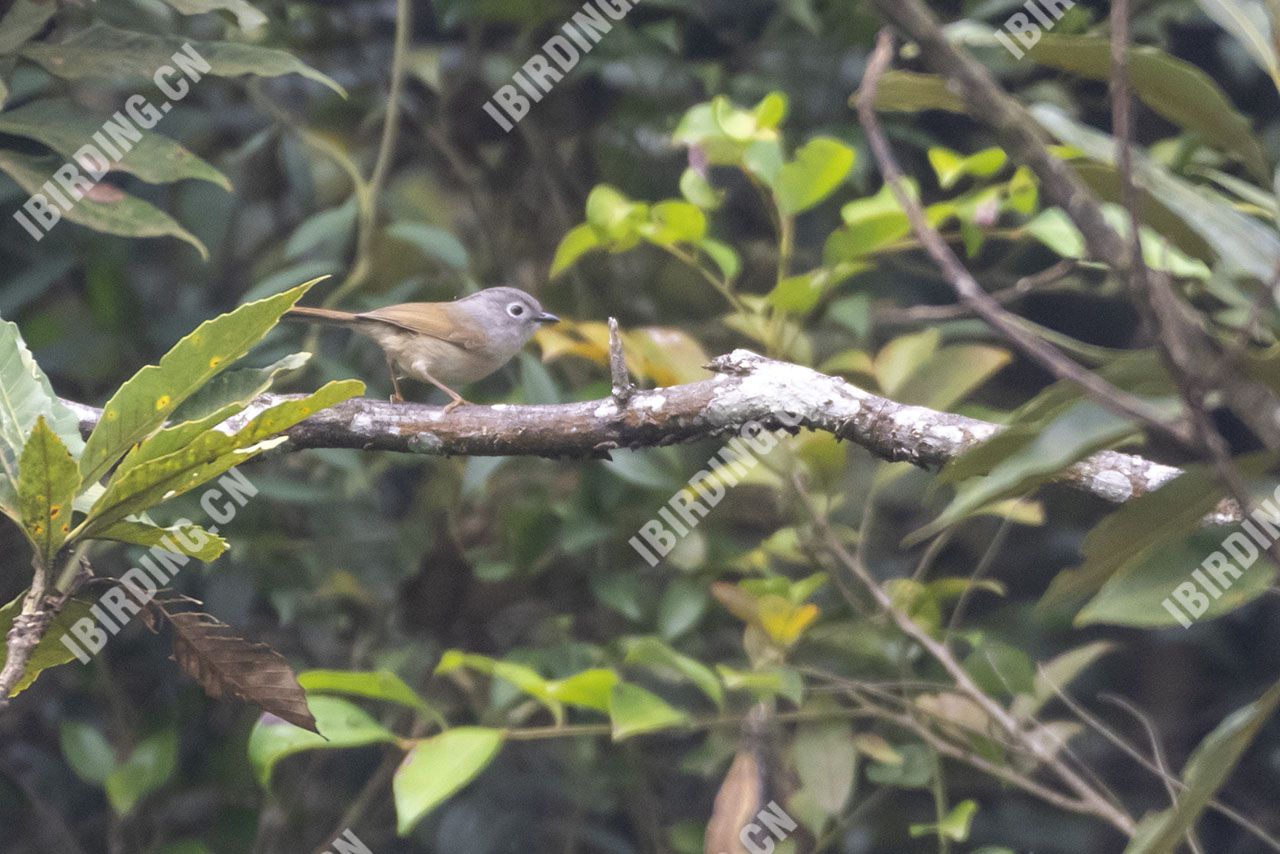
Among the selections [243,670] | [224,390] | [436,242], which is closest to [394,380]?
[436,242]

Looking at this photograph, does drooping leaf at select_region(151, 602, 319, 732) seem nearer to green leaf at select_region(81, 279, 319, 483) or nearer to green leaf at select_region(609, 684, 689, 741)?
green leaf at select_region(81, 279, 319, 483)

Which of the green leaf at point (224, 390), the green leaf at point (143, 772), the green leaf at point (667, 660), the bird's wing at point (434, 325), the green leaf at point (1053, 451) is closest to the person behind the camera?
the green leaf at point (1053, 451)

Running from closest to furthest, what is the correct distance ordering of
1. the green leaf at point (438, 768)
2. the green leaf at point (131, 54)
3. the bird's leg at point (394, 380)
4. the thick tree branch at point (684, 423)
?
the thick tree branch at point (684, 423) < the green leaf at point (438, 768) < the green leaf at point (131, 54) < the bird's leg at point (394, 380)

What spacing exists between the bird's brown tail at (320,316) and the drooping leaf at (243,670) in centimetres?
147

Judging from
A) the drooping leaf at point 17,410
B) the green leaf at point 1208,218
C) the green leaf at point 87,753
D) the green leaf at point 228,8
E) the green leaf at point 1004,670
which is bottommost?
the green leaf at point 87,753

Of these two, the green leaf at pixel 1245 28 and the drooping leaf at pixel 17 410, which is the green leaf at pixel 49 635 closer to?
the drooping leaf at pixel 17 410

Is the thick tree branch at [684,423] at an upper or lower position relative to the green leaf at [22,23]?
lower

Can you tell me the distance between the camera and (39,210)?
3076 mm

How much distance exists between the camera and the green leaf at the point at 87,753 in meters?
3.18

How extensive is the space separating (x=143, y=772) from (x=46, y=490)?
2021 mm

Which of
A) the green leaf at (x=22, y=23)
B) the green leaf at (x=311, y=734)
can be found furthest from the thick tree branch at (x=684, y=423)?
the green leaf at (x=22, y=23)

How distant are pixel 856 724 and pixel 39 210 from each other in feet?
9.19

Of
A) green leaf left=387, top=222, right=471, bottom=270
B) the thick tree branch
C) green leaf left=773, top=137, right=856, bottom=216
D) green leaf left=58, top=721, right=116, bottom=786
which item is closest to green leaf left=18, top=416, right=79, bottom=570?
the thick tree branch

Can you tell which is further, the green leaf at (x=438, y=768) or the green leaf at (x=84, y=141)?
the green leaf at (x=84, y=141)
